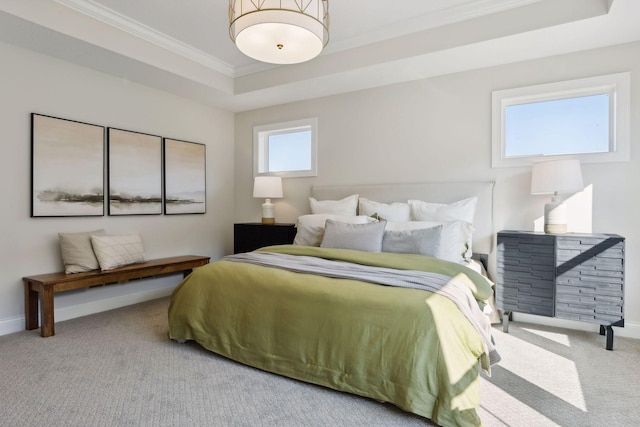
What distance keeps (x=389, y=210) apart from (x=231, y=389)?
2.29 meters

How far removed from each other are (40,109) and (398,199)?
143 inches

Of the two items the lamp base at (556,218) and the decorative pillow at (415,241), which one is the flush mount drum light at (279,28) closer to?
the decorative pillow at (415,241)

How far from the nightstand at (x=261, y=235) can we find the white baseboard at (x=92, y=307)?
104 cm

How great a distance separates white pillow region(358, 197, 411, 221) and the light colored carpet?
4.69ft

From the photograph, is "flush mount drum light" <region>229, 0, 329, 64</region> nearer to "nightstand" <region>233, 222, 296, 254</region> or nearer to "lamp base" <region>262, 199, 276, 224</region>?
"nightstand" <region>233, 222, 296, 254</region>

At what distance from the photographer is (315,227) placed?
→ 3.65 meters

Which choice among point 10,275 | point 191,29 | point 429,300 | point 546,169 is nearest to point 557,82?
point 546,169

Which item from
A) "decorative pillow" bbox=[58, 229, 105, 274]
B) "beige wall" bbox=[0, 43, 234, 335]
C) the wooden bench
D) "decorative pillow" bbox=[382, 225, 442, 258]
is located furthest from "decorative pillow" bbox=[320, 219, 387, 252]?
"beige wall" bbox=[0, 43, 234, 335]

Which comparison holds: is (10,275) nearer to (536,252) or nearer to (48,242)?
(48,242)

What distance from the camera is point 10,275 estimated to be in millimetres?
3139

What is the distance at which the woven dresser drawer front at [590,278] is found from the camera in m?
2.72

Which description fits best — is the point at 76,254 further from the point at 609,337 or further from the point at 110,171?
the point at 609,337

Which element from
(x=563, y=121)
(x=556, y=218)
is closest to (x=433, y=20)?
(x=563, y=121)

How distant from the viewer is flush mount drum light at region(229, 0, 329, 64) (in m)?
1.98
